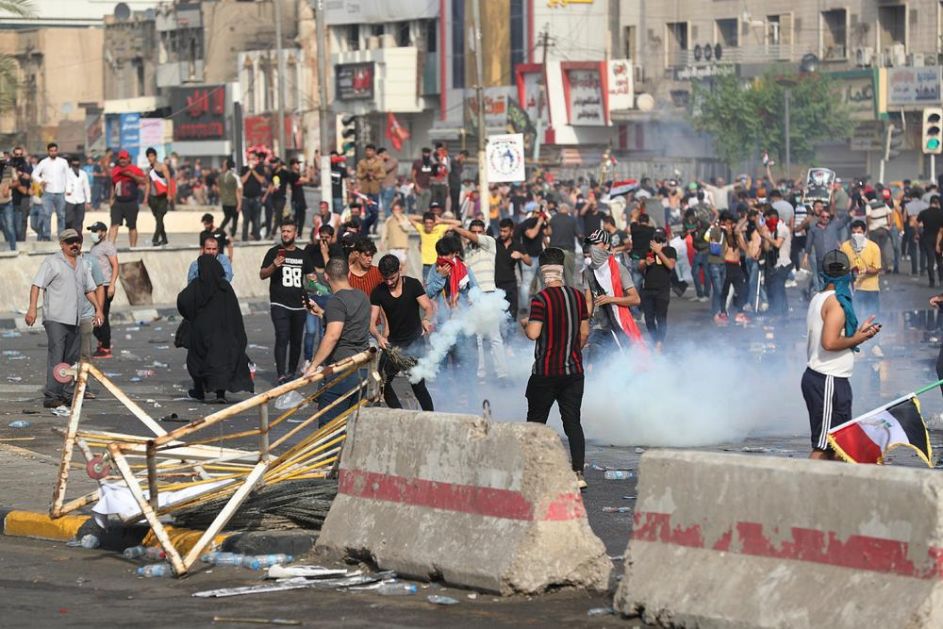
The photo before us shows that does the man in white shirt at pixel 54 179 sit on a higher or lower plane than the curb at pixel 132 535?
higher

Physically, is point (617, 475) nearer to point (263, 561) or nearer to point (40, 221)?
point (263, 561)

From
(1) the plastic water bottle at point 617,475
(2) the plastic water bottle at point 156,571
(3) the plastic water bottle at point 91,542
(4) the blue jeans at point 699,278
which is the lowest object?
(1) the plastic water bottle at point 617,475

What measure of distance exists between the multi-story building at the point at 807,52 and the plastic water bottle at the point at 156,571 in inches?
2227

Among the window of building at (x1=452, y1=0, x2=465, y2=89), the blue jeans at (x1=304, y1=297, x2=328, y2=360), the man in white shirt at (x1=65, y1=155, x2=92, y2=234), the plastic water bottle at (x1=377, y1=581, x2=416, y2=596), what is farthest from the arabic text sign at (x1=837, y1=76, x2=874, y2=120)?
the plastic water bottle at (x1=377, y1=581, x2=416, y2=596)

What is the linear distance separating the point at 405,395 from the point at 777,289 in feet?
34.0

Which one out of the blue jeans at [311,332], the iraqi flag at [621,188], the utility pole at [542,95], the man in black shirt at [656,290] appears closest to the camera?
the blue jeans at [311,332]

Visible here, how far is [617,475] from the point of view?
1202 centimetres

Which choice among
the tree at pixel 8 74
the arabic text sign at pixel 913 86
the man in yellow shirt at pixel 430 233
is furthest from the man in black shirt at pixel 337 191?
the arabic text sign at pixel 913 86

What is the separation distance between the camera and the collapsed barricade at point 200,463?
893 centimetres

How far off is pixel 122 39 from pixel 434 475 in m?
87.5

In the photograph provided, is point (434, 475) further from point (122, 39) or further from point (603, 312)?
point (122, 39)

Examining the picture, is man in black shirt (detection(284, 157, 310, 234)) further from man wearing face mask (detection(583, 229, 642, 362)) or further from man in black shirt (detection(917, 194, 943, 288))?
man wearing face mask (detection(583, 229, 642, 362))

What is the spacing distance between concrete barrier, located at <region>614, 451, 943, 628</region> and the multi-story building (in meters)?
57.4

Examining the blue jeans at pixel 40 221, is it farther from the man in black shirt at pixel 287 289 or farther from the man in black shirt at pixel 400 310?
the man in black shirt at pixel 400 310
